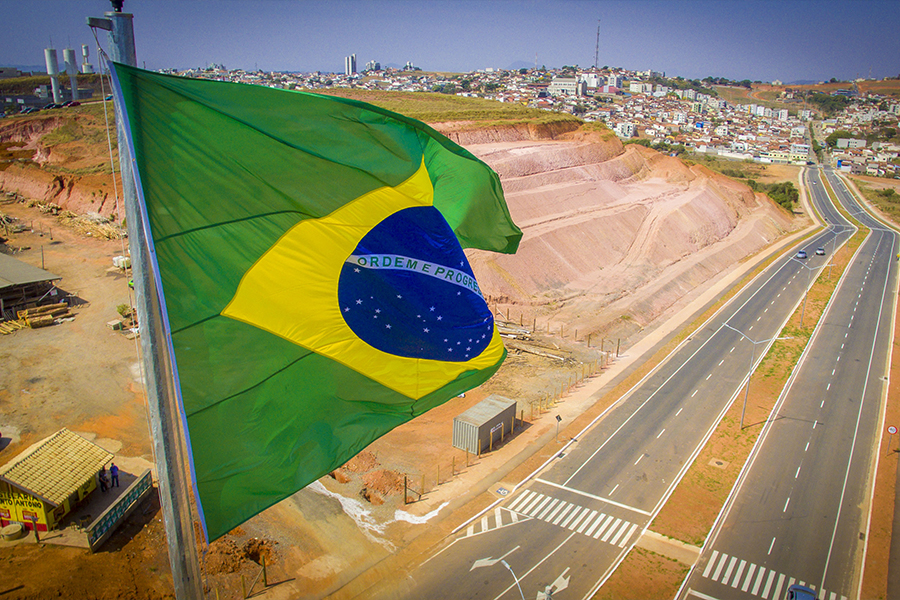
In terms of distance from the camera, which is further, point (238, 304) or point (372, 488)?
point (372, 488)

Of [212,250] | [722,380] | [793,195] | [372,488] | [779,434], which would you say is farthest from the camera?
[793,195]

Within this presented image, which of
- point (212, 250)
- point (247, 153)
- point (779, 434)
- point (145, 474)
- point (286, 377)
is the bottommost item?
point (779, 434)

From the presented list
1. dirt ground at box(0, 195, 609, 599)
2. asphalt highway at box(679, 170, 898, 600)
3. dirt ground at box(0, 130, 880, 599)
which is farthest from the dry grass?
dirt ground at box(0, 195, 609, 599)

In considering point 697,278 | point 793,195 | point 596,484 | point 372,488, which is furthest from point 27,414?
point 793,195

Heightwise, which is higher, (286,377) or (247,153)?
(247,153)

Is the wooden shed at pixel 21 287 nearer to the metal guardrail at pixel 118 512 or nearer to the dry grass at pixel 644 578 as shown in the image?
the metal guardrail at pixel 118 512

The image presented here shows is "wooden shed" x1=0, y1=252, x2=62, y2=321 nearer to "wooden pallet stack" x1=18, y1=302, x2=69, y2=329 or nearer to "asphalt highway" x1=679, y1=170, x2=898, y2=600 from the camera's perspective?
"wooden pallet stack" x1=18, y1=302, x2=69, y2=329

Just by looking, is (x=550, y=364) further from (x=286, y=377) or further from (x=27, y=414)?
(x=286, y=377)
